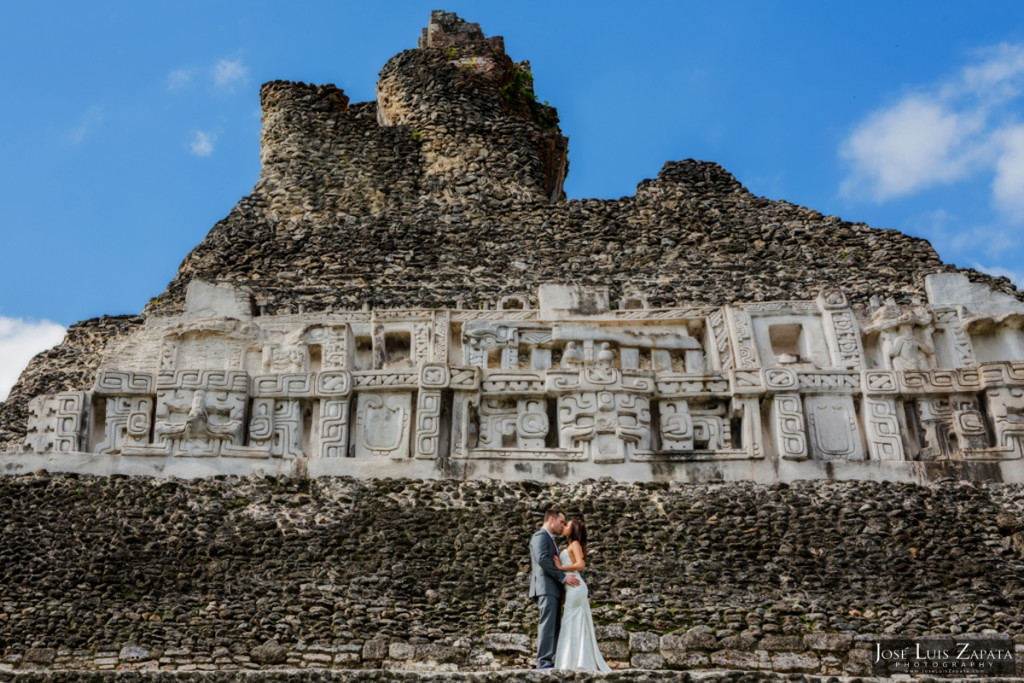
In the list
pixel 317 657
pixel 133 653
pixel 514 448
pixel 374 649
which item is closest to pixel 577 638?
pixel 374 649

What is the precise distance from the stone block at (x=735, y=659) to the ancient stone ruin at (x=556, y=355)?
251 centimetres

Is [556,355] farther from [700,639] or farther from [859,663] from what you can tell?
[859,663]

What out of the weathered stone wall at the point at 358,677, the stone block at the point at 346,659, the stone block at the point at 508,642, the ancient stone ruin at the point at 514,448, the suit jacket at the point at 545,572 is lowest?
the weathered stone wall at the point at 358,677

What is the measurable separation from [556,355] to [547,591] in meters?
4.86

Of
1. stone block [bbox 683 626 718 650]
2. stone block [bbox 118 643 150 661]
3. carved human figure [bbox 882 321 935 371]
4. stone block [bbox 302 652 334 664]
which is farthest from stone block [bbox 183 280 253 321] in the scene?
carved human figure [bbox 882 321 935 371]

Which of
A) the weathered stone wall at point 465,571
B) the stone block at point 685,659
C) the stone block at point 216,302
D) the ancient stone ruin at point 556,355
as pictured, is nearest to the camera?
the stone block at point 685,659

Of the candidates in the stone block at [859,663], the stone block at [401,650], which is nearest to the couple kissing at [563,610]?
the stone block at [401,650]

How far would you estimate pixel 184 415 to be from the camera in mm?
11844

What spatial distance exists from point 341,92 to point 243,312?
20.8 ft

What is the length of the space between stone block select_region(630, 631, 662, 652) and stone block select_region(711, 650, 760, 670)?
1.48 ft

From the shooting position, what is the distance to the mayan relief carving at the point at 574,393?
1167 centimetres

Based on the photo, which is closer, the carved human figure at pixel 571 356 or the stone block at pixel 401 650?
the stone block at pixel 401 650

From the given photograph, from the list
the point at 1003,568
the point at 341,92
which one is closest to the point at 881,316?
the point at 1003,568

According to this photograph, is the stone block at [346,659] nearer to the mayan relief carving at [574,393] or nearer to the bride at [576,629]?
the bride at [576,629]
